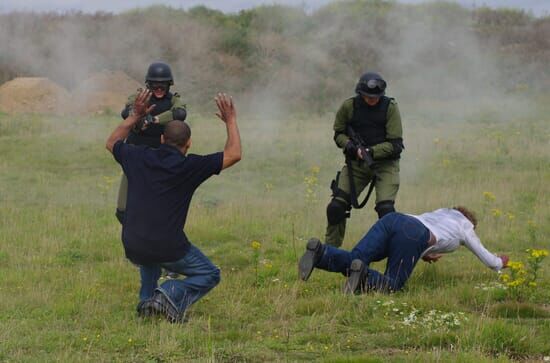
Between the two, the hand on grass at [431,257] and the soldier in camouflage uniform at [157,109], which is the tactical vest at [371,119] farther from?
the soldier in camouflage uniform at [157,109]

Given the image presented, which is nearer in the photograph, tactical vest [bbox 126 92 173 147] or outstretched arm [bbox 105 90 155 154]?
outstretched arm [bbox 105 90 155 154]

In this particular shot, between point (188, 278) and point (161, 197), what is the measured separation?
714mm

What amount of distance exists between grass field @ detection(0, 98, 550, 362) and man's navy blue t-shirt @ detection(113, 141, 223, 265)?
569mm

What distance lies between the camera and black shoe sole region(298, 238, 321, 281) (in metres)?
7.27

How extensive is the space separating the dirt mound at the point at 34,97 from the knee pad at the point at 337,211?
21451 mm

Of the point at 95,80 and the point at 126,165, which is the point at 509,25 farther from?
the point at 126,165

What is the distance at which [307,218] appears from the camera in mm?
11664

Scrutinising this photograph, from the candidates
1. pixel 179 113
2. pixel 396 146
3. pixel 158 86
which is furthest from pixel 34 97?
pixel 396 146

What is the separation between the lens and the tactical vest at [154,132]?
8.72 metres

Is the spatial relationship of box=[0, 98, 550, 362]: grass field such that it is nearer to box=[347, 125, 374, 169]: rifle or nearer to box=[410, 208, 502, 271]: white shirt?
box=[410, 208, 502, 271]: white shirt

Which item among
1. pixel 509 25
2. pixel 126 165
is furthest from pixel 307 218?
pixel 509 25

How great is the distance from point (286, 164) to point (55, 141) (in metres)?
5.97

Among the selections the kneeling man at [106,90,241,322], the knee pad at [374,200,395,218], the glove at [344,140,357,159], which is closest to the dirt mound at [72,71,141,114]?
the glove at [344,140,357,159]

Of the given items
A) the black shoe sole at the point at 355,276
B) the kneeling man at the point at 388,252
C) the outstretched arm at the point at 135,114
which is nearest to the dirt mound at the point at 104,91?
the kneeling man at the point at 388,252
